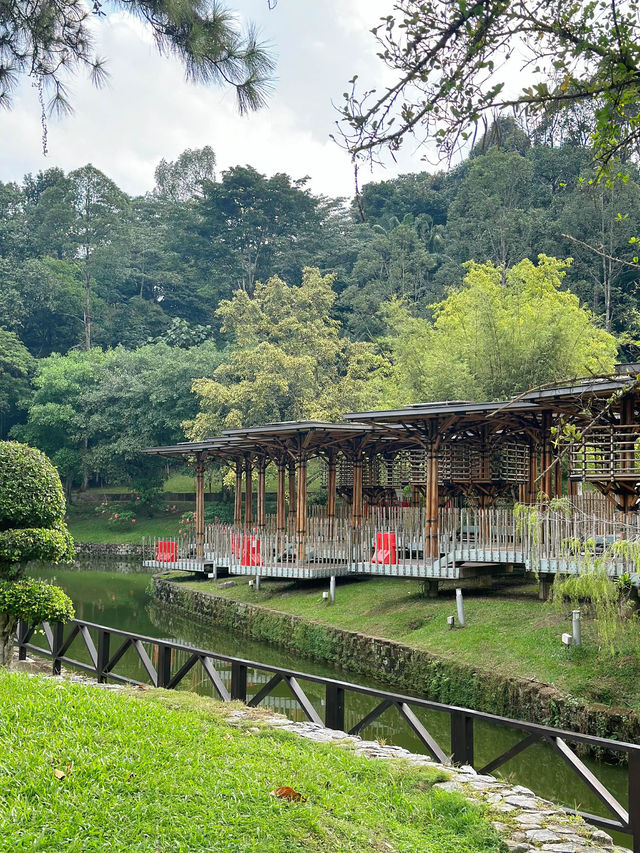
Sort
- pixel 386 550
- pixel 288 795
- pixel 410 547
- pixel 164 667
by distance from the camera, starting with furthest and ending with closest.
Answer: pixel 386 550 → pixel 410 547 → pixel 164 667 → pixel 288 795

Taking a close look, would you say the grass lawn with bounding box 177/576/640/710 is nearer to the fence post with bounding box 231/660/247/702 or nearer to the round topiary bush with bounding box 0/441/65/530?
the fence post with bounding box 231/660/247/702

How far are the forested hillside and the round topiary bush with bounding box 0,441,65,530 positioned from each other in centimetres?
1375

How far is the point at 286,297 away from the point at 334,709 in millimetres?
29649

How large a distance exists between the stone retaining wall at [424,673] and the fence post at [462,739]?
4273 millimetres

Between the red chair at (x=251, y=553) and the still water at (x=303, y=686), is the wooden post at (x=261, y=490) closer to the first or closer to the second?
the red chair at (x=251, y=553)

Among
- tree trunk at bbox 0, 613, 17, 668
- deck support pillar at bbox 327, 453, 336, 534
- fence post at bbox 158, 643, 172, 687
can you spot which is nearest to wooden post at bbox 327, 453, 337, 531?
deck support pillar at bbox 327, 453, 336, 534

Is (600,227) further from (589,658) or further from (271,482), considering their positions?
(589,658)

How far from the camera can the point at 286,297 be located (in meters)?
36.1

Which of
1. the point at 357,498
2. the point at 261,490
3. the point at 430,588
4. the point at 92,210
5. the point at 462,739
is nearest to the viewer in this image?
the point at 462,739

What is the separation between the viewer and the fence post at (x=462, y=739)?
21.4ft

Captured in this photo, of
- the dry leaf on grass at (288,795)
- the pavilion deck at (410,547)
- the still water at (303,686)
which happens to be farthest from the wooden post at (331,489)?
the dry leaf on grass at (288,795)

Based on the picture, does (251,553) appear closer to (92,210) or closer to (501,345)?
(501,345)

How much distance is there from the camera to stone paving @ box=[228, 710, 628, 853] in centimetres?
509

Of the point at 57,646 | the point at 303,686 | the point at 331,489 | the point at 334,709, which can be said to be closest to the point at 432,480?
the point at 303,686
